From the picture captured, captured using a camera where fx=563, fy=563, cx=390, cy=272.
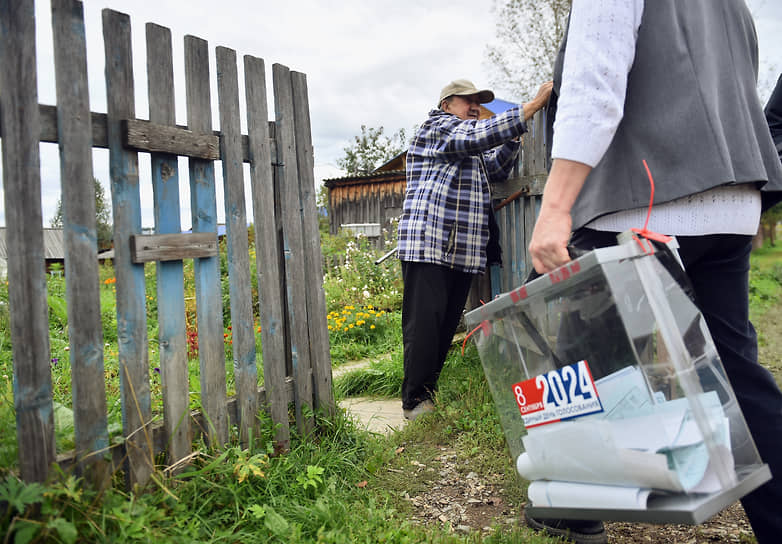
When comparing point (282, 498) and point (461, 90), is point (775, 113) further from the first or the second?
point (282, 498)

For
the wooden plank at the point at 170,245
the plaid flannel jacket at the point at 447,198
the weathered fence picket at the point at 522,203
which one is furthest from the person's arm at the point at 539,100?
the wooden plank at the point at 170,245

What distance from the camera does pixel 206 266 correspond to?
2297mm

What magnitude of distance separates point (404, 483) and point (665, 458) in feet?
4.96

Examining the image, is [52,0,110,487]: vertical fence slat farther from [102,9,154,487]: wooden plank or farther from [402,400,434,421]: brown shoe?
[402,400,434,421]: brown shoe

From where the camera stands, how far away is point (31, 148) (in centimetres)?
174

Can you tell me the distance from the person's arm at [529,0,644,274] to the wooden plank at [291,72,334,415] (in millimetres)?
1572

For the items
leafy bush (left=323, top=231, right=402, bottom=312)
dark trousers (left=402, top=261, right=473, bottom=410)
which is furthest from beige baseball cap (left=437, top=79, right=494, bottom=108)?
leafy bush (left=323, top=231, right=402, bottom=312)

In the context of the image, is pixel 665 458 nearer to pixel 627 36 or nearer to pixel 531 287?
pixel 531 287

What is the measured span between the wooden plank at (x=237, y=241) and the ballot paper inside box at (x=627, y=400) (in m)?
1.34

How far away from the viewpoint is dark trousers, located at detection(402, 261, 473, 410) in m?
3.35

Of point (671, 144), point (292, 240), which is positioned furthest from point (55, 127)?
point (671, 144)

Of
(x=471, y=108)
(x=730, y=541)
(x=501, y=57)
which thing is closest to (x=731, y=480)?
(x=730, y=541)

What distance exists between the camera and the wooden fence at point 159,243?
5.71 feet

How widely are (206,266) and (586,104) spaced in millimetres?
1574
